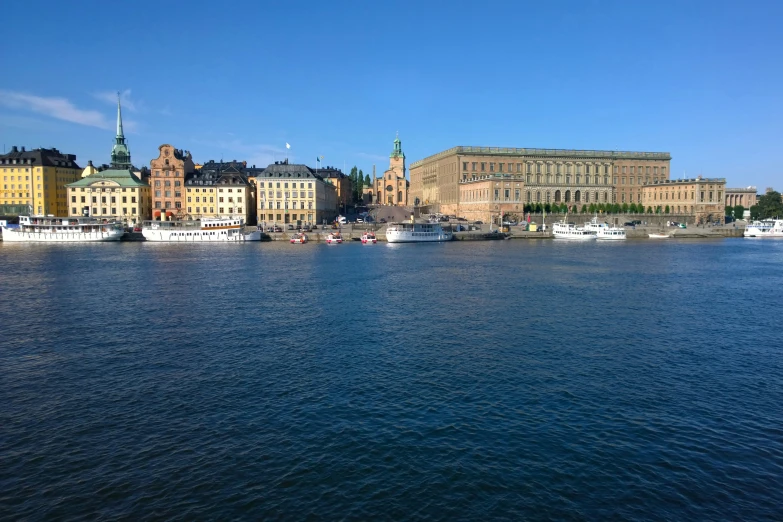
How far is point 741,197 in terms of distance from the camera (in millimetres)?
170375

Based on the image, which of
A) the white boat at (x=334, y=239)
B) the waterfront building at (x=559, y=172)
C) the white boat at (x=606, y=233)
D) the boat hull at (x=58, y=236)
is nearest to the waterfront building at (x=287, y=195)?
the white boat at (x=334, y=239)

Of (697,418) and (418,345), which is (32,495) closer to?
(418,345)

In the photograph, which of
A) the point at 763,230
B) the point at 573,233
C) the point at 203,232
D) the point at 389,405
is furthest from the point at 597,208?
the point at 389,405

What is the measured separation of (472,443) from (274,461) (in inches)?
228

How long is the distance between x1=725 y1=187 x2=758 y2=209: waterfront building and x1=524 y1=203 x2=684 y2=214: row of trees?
34.9 metres

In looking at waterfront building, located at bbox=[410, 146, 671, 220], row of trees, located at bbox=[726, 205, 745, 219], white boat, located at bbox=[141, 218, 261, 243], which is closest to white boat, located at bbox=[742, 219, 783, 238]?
row of trees, located at bbox=[726, 205, 745, 219]

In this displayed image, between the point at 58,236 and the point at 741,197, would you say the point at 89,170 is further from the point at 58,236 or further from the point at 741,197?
the point at 741,197

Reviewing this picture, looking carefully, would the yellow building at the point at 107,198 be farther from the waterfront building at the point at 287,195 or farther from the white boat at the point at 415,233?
the white boat at the point at 415,233

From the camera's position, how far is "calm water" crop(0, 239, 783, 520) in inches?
610

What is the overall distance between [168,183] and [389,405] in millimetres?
106672

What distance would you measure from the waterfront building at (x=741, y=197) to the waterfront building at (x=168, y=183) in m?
140

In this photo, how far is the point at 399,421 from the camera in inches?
783

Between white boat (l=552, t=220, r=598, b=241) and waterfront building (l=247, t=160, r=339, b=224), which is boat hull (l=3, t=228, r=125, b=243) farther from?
white boat (l=552, t=220, r=598, b=241)

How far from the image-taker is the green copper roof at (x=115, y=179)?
118 m
